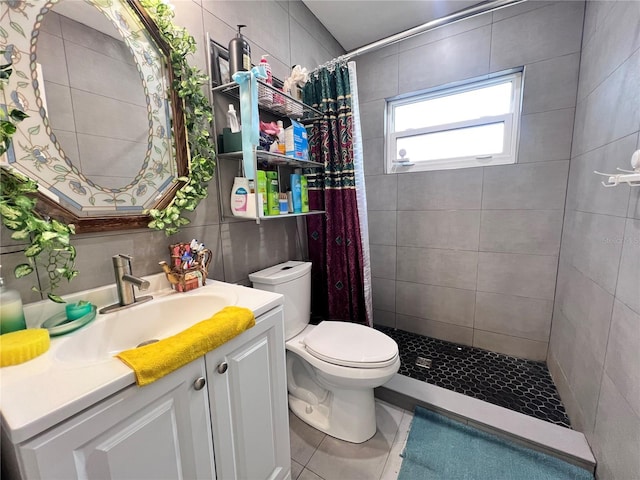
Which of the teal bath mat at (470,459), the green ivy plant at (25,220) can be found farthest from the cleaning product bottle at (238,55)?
the teal bath mat at (470,459)

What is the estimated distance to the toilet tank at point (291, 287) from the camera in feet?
4.52

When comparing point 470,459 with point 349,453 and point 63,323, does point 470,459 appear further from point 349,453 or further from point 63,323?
point 63,323

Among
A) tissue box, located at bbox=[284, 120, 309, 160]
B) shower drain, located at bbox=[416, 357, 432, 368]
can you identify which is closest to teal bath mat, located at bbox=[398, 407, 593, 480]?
shower drain, located at bbox=[416, 357, 432, 368]

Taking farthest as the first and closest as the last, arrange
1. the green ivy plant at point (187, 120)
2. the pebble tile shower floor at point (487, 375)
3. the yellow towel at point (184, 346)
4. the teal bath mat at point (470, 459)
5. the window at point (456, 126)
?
the window at point (456, 126) → the pebble tile shower floor at point (487, 375) → the teal bath mat at point (470, 459) → the green ivy plant at point (187, 120) → the yellow towel at point (184, 346)

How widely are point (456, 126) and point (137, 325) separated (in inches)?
86.5

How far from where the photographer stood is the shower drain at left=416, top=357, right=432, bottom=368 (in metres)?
1.87

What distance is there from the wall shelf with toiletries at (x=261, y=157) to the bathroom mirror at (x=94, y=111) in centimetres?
22

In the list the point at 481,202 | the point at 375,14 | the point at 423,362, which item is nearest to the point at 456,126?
the point at 481,202

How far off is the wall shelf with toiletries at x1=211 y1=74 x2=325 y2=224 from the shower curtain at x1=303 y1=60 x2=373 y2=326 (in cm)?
16

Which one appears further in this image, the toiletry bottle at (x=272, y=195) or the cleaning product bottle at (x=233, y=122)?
the toiletry bottle at (x=272, y=195)

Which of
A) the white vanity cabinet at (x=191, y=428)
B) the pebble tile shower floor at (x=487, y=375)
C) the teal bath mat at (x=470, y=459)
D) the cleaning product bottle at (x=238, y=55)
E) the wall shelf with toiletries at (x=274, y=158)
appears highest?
Result: the cleaning product bottle at (x=238, y=55)

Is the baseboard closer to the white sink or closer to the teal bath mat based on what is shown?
the teal bath mat

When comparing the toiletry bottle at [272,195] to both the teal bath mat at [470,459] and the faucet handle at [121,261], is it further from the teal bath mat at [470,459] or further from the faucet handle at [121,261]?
the teal bath mat at [470,459]

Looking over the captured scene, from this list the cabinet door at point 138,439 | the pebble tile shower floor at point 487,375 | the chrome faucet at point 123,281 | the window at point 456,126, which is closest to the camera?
the cabinet door at point 138,439
